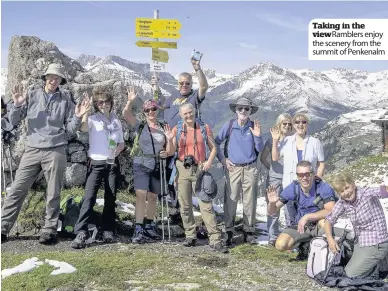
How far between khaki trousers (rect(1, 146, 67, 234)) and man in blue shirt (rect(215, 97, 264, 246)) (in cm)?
359

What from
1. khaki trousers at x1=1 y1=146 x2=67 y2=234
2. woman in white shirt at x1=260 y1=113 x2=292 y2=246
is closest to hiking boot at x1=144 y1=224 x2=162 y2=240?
khaki trousers at x1=1 y1=146 x2=67 y2=234

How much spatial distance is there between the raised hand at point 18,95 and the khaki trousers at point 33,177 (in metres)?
1.03

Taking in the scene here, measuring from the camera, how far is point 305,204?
31.6ft

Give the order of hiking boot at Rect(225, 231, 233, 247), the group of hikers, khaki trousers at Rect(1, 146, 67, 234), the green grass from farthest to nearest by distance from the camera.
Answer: hiking boot at Rect(225, 231, 233, 247), khaki trousers at Rect(1, 146, 67, 234), the group of hikers, the green grass

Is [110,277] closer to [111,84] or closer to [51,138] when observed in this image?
[51,138]

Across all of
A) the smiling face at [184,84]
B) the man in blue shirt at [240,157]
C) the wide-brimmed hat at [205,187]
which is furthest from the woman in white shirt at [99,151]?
the man in blue shirt at [240,157]

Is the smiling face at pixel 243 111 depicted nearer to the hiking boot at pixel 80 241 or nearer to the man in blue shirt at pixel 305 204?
the man in blue shirt at pixel 305 204

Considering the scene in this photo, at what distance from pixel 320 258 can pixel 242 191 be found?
281 cm

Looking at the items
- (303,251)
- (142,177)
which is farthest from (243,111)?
(303,251)

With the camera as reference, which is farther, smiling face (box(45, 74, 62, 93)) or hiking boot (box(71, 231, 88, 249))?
hiking boot (box(71, 231, 88, 249))

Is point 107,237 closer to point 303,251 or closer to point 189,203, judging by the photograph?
point 189,203

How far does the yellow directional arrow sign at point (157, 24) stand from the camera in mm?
12242

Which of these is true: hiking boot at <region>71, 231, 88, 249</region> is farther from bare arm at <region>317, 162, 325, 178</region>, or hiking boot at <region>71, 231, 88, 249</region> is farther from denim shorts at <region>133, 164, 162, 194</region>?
bare arm at <region>317, 162, 325, 178</region>

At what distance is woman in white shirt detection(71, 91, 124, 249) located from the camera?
10219 millimetres
